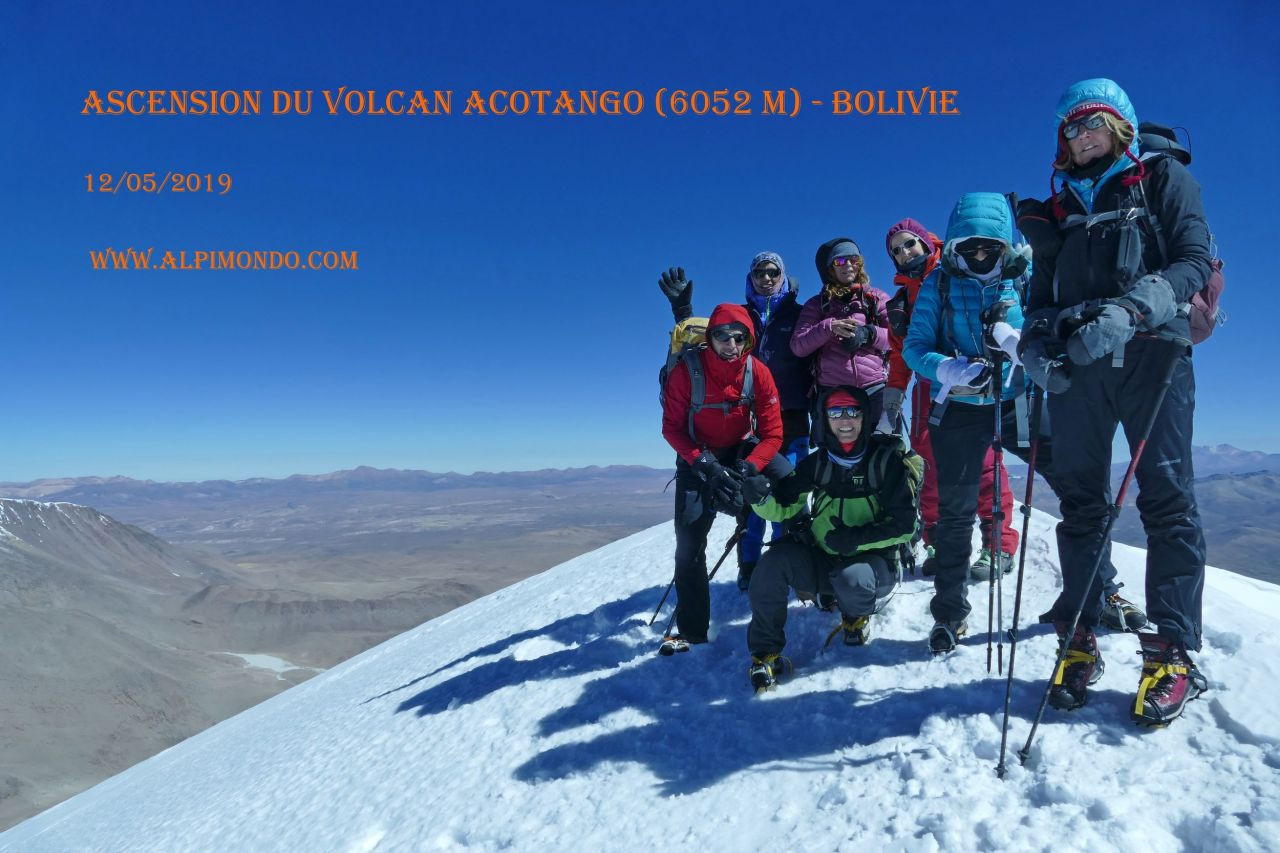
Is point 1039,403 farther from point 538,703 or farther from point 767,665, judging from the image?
point 538,703

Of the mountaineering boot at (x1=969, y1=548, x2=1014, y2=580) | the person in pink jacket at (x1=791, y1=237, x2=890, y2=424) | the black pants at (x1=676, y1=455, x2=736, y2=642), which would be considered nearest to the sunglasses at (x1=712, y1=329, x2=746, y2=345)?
the person in pink jacket at (x1=791, y1=237, x2=890, y2=424)

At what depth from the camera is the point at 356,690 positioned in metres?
9.18

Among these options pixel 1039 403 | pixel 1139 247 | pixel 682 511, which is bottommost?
pixel 682 511

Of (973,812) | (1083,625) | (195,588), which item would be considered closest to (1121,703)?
(1083,625)

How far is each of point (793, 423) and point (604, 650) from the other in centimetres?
280

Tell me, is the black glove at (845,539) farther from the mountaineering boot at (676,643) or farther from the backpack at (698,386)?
the mountaineering boot at (676,643)

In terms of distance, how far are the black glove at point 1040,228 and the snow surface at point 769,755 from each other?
2.38 metres

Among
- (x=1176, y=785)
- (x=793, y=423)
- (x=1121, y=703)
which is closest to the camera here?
(x=1176, y=785)

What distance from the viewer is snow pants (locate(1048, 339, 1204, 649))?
3172mm

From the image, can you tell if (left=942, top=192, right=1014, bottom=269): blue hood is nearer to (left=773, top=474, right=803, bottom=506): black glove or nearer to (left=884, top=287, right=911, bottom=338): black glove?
(left=884, top=287, right=911, bottom=338): black glove

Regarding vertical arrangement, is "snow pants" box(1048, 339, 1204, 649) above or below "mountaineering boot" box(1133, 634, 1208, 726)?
above

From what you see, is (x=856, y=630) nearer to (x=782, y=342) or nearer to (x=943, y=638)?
(x=943, y=638)

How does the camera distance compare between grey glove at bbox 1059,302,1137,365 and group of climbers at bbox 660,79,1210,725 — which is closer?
grey glove at bbox 1059,302,1137,365

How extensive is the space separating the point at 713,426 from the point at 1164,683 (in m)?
3.23
